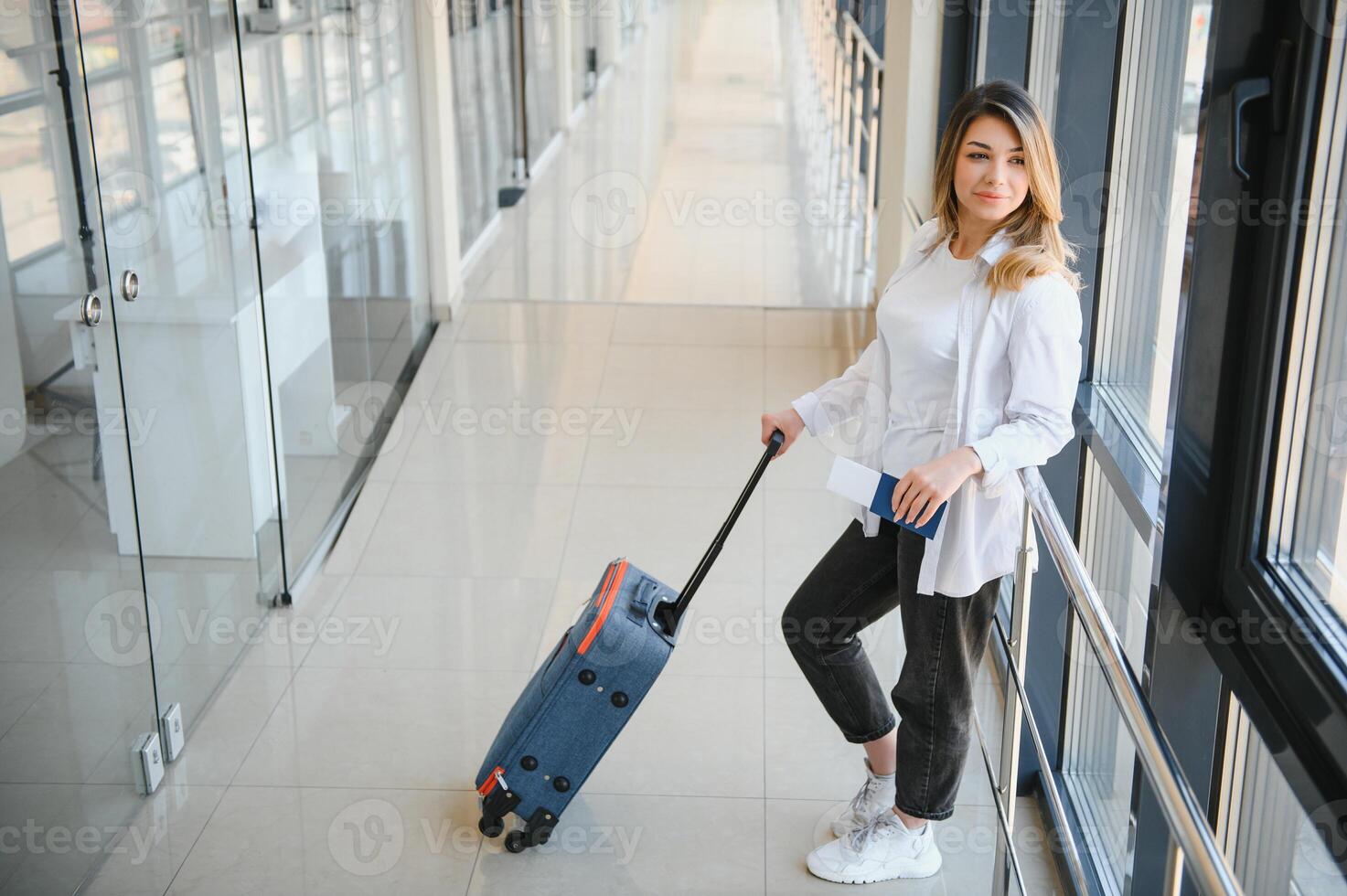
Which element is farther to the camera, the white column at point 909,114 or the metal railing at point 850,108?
the metal railing at point 850,108

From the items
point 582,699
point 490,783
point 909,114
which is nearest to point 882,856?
point 582,699

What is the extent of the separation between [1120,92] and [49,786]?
2.04 m

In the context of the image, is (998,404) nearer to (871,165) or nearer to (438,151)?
(438,151)

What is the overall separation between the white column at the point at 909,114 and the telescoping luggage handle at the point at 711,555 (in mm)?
2166

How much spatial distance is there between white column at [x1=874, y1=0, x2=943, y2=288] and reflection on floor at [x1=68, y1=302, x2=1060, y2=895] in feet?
1.93

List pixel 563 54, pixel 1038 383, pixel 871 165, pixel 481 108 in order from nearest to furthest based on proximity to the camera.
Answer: pixel 1038 383
pixel 871 165
pixel 481 108
pixel 563 54

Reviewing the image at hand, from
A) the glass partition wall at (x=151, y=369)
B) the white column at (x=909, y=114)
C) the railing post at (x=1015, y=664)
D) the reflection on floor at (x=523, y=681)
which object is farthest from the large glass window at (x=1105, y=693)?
the white column at (x=909, y=114)

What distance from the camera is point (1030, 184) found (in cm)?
171

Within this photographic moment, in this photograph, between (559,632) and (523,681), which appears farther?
(559,632)

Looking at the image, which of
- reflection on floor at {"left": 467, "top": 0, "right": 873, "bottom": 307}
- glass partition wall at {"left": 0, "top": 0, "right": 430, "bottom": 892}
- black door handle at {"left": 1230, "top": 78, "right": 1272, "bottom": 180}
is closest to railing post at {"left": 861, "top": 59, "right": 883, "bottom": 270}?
reflection on floor at {"left": 467, "top": 0, "right": 873, "bottom": 307}

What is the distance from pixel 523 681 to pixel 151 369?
3.15 ft

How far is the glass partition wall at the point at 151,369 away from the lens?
202cm

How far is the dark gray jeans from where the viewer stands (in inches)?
74.3

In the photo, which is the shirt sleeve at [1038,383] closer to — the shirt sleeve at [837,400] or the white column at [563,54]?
the shirt sleeve at [837,400]
